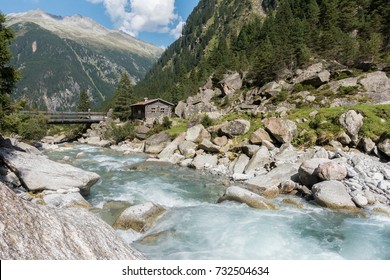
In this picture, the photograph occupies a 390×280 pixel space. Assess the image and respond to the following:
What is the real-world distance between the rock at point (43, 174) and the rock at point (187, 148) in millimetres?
16138

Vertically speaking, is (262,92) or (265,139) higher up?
(262,92)

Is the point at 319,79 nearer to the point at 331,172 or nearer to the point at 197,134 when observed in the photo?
the point at 197,134

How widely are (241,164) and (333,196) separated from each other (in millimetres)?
11515

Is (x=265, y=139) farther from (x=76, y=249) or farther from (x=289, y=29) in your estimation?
(x=289, y=29)

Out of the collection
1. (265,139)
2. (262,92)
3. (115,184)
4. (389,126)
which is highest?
(262,92)

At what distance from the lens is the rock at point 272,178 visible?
72.3ft

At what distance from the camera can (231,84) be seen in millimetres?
74312

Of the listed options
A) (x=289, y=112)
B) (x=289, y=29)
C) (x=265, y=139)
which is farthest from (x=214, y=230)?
(x=289, y=29)

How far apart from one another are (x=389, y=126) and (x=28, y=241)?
31005mm

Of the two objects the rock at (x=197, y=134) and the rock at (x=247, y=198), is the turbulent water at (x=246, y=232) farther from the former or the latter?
the rock at (x=197, y=134)

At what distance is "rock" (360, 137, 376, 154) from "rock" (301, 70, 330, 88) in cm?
2726

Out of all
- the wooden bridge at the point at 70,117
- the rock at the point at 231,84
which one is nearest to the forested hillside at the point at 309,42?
the rock at the point at 231,84
